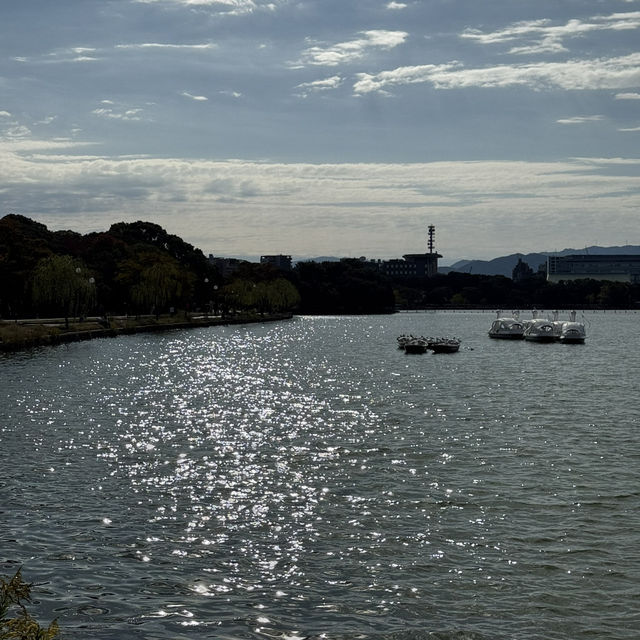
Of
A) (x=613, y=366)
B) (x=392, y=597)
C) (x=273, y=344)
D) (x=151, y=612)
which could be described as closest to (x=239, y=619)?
(x=151, y=612)

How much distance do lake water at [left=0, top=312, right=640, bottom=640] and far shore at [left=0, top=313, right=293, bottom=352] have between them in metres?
40.9

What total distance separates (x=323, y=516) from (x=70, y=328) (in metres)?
96.9

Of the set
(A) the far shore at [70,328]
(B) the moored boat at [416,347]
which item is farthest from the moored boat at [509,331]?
(A) the far shore at [70,328]

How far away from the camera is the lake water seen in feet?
55.3

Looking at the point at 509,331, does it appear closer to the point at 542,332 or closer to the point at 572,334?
the point at 542,332

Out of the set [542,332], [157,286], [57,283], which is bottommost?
[542,332]

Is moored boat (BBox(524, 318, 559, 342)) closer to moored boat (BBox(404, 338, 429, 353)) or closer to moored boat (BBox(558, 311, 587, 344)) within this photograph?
moored boat (BBox(558, 311, 587, 344))

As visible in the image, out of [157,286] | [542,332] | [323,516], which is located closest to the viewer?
[323,516]

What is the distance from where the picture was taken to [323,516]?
79.0 ft

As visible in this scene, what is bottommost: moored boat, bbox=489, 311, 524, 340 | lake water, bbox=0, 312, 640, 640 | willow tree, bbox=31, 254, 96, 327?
lake water, bbox=0, 312, 640, 640

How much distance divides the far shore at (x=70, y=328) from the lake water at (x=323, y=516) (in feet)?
134

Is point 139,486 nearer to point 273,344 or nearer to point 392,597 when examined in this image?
point 392,597

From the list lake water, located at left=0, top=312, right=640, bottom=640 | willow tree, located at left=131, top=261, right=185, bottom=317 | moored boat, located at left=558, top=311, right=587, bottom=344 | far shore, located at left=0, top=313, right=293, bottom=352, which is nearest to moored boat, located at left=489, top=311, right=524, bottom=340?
moored boat, located at left=558, top=311, right=587, bottom=344

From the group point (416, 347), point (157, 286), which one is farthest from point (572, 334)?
point (157, 286)
